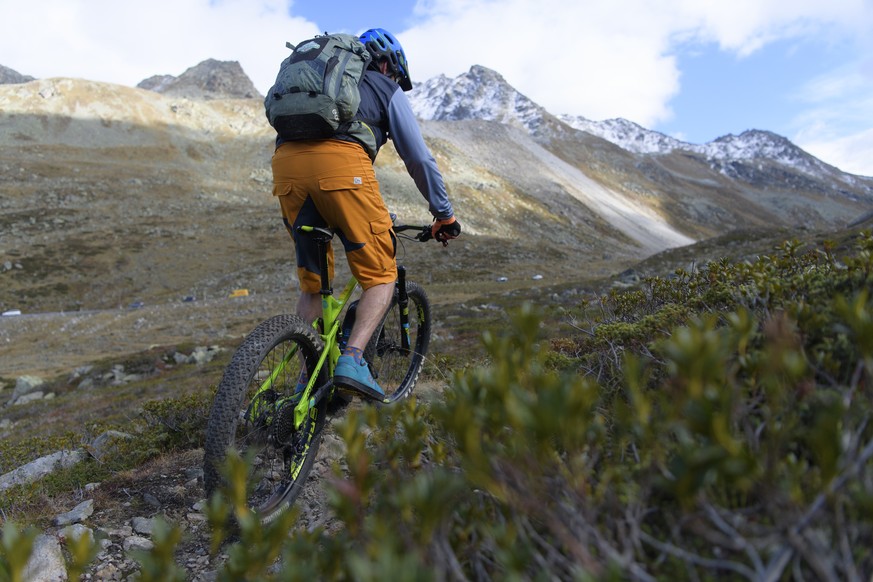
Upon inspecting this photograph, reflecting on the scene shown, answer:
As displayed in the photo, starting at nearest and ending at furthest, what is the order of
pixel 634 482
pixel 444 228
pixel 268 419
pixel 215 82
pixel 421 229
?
pixel 634 482 < pixel 268 419 < pixel 444 228 < pixel 421 229 < pixel 215 82

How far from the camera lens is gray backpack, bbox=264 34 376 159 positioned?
3.23m

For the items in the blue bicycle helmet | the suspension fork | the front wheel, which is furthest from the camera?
the front wheel

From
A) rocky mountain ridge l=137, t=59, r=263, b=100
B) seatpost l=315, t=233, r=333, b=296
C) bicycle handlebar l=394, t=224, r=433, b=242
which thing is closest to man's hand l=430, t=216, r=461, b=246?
bicycle handlebar l=394, t=224, r=433, b=242

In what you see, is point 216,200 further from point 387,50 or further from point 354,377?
point 354,377

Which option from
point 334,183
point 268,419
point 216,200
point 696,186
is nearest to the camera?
point 268,419

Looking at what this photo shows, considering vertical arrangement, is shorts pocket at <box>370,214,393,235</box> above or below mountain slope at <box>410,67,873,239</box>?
below

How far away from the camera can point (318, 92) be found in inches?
127

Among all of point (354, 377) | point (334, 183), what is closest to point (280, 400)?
point (354, 377)

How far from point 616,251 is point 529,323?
Answer: 2415 inches

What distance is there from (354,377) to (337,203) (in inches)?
46.1

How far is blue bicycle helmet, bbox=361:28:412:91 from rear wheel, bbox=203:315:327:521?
6.67 feet

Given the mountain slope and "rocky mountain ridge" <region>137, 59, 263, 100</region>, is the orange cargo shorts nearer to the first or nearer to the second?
the mountain slope

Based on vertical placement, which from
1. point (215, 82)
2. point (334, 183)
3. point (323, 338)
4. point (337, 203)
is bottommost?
point (323, 338)

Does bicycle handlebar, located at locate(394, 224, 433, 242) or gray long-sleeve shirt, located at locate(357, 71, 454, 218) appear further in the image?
bicycle handlebar, located at locate(394, 224, 433, 242)
